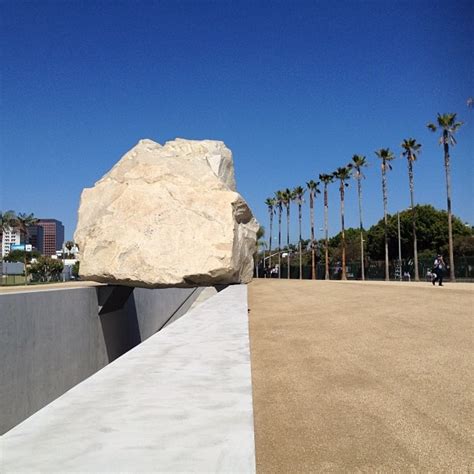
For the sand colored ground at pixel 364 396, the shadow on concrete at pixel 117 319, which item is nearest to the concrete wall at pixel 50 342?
the shadow on concrete at pixel 117 319

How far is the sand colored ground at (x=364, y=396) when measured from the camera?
3902mm

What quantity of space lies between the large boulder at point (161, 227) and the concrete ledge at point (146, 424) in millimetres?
11636

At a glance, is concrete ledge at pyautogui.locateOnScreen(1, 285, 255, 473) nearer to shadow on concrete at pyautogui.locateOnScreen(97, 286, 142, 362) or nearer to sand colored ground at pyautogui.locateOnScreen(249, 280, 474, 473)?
sand colored ground at pyautogui.locateOnScreen(249, 280, 474, 473)

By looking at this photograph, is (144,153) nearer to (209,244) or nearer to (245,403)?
(209,244)

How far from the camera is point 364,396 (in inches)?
217

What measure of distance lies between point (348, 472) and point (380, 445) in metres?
0.59

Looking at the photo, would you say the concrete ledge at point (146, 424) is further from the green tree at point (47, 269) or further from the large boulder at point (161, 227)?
the green tree at point (47, 269)

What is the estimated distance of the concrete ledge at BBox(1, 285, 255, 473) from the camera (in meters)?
1.86

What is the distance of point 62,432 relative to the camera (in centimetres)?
213

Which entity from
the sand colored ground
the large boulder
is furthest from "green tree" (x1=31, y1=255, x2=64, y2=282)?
the sand colored ground

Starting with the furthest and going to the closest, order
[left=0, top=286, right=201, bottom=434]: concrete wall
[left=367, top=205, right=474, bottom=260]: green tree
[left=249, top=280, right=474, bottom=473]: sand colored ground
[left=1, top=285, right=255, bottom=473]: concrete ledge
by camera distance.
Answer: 1. [left=367, top=205, right=474, bottom=260]: green tree
2. [left=0, top=286, right=201, bottom=434]: concrete wall
3. [left=249, top=280, right=474, bottom=473]: sand colored ground
4. [left=1, top=285, right=255, bottom=473]: concrete ledge

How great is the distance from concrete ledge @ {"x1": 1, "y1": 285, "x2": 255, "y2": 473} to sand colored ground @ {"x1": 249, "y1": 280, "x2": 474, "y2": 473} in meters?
1.11

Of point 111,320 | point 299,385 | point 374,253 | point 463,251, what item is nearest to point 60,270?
point 374,253

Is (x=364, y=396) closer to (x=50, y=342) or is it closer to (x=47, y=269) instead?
(x=50, y=342)
